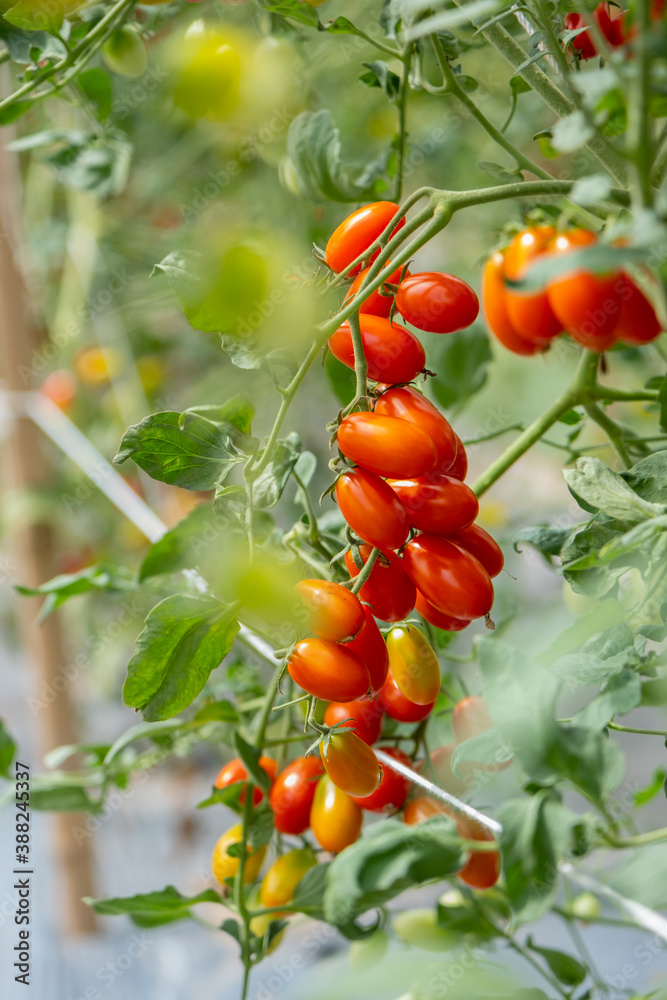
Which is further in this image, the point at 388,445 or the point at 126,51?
the point at 126,51

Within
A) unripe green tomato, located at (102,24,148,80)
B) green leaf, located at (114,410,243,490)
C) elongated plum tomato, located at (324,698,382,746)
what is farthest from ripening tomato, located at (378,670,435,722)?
unripe green tomato, located at (102,24,148,80)

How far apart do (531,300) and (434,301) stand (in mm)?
51

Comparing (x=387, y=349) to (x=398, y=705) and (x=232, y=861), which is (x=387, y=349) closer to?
(x=398, y=705)

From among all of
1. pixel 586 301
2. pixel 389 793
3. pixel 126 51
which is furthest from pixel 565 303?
pixel 126 51

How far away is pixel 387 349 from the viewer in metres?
0.26

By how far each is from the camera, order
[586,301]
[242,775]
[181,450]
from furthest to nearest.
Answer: [242,775] → [181,450] → [586,301]

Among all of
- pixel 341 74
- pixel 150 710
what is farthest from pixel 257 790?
pixel 341 74

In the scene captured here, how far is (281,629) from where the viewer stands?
1.01ft

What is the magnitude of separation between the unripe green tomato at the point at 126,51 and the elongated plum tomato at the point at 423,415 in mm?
357

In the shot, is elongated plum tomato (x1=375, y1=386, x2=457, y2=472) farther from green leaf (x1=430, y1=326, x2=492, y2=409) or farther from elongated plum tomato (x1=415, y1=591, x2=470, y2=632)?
green leaf (x1=430, y1=326, x2=492, y2=409)

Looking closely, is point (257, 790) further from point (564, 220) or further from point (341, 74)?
→ point (341, 74)

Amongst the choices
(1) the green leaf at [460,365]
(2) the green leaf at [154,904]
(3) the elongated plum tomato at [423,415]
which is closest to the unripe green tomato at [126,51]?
(1) the green leaf at [460,365]

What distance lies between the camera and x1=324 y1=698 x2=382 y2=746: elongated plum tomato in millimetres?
326

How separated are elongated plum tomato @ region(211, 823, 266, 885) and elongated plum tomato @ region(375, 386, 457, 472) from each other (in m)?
0.21
